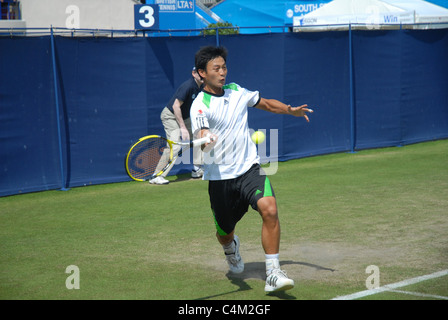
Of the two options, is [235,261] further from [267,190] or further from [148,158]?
[148,158]

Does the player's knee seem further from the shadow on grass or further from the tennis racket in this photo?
the tennis racket

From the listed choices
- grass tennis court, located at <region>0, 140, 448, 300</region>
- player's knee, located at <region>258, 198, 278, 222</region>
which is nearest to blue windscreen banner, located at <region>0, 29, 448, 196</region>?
grass tennis court, located at <region>0, 140, 448, 300</region>

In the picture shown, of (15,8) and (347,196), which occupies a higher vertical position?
(15,8)

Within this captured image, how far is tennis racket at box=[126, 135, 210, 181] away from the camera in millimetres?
11531

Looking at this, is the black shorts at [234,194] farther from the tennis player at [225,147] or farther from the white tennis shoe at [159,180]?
the white tennis shoe at [159,180]

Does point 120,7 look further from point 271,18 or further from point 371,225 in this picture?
point 371,225

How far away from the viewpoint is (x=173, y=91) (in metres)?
12.5

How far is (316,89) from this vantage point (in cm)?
1418

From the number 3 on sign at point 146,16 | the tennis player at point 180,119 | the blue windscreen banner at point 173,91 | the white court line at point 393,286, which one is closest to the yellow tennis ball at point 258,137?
the white court line at point 393,286

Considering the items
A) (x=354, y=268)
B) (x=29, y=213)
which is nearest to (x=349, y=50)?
(x=29, y=213)

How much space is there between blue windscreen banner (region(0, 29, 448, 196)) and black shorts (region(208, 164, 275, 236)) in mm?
6006

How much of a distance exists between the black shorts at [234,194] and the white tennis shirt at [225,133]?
0.21ft

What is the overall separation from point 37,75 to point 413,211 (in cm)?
656

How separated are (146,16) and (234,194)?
1444 cm
